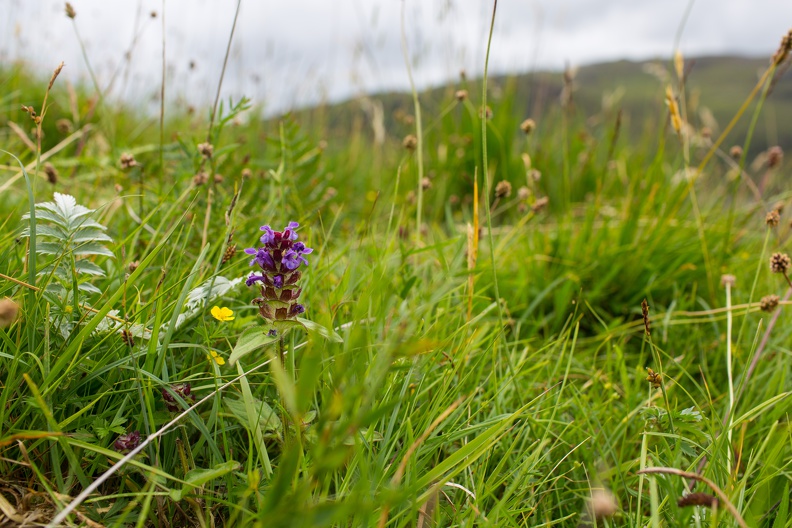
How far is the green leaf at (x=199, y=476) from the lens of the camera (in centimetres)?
84

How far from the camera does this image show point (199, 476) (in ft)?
2.81

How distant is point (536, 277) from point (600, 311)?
27cm

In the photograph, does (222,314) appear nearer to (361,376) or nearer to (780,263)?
(361,376)

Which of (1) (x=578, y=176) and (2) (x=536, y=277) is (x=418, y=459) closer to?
(2) (x=536, y=277)

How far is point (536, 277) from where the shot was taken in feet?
6.98

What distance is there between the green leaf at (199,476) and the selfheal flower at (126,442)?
5.0 inches

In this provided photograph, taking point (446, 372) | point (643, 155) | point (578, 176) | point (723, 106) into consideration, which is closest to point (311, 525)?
point (446, 372)

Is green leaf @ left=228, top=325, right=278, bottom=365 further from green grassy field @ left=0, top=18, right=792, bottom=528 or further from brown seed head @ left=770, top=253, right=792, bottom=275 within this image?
brown seed head @ left=770, top=253, right=792, bottom=275

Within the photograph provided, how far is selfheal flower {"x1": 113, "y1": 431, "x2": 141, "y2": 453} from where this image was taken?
0.93m

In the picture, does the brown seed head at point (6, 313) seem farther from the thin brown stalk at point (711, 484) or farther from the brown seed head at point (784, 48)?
the brown seed head at point (784, 48)

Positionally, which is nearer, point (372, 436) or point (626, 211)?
point (372, 436)

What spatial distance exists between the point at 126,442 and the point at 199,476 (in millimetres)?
170

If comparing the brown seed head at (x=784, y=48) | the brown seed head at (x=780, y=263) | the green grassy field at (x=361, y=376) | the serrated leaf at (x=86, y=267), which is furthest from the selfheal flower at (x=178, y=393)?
the brown seed head at (x=784, y=48)

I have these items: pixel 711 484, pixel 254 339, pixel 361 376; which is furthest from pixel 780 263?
pixel 254 339
